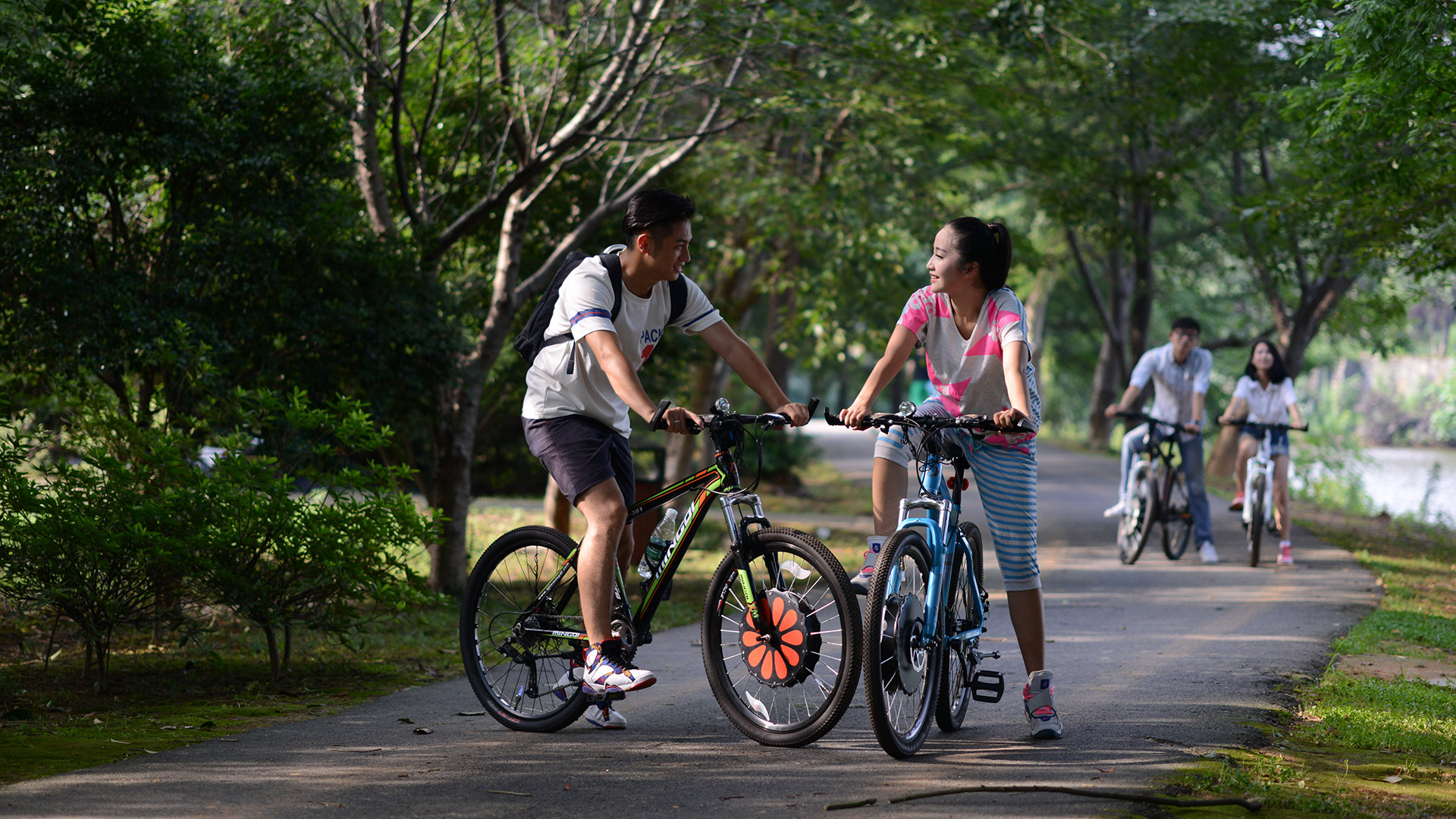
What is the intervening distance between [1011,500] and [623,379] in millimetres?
1529

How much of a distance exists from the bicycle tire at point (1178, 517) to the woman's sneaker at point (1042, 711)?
7.34 m

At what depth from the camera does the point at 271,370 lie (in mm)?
8055

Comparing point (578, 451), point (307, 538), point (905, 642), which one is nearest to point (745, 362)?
point (578, 451)

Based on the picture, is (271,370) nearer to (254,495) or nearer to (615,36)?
(254,495)

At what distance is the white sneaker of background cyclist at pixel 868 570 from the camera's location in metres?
4.38

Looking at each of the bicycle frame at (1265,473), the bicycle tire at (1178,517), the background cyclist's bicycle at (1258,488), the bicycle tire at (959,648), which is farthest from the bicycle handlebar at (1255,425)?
the bicycle tire at (959,648)

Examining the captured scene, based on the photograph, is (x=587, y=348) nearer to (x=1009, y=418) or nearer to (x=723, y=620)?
(x=723, y=620)

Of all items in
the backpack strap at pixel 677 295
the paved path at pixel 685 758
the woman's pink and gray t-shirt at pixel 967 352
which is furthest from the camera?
the backpack strap at pixel 677 295

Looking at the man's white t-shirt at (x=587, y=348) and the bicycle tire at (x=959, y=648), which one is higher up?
the man's white t-shirt at (x=587, y=348)

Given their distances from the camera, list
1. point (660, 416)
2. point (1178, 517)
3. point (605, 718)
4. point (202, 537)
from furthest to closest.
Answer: point (1178, 517) → point (202, 537) → point (605, 718) → point (660, 416)

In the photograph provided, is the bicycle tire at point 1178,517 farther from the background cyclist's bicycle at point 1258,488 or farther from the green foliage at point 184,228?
the green foliage at point 184,228

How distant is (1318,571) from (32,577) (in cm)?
963

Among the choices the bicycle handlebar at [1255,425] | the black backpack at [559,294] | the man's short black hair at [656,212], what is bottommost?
the bicycle handlebar at [1255,425]

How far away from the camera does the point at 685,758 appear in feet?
14.6
